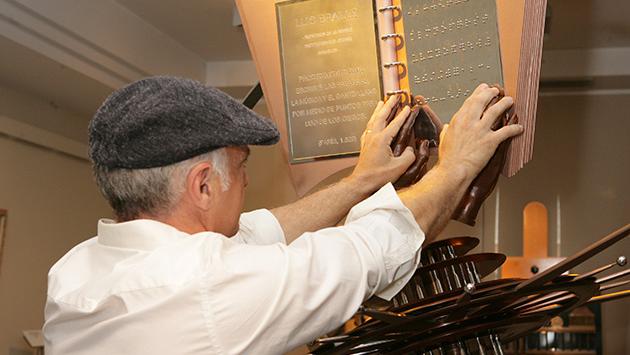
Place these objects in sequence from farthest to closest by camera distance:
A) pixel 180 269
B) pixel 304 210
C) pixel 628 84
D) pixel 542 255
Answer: pixel 628 84 < pixel 542 255 < pixel 304 210 < pixel 180 269

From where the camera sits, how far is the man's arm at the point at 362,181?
1493mm

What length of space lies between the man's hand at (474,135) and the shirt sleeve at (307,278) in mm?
147

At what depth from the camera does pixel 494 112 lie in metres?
1.38

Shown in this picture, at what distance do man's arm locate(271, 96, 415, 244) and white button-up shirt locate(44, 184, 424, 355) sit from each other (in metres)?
0.19

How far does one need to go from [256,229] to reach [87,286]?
48cm

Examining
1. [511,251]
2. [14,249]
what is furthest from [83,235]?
[511,251]

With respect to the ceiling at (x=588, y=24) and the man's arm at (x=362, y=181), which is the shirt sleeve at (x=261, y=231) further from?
the ceiling at (x=588, y=24)

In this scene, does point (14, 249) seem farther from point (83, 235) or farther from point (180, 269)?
point (180, 269)

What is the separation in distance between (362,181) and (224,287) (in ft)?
1.43

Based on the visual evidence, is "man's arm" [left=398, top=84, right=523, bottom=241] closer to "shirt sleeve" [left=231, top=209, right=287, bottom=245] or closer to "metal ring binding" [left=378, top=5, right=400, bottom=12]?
"metal ring binding" [left=378, top=5, right=400, bottom=12]

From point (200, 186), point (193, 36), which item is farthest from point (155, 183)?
point (193, 36)

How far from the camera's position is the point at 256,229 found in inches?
66.7

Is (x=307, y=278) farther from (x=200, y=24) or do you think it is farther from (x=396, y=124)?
(x=200, y=24)

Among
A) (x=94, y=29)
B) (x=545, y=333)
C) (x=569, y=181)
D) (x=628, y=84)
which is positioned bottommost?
(x=545, y=333)
